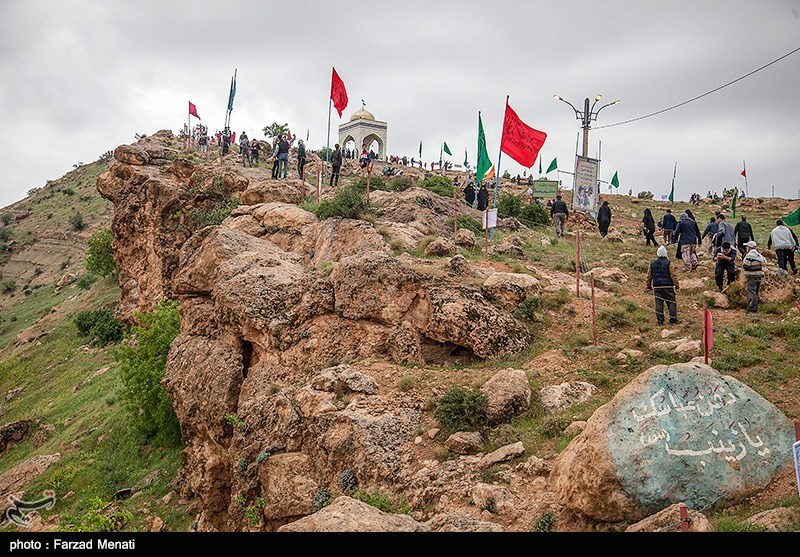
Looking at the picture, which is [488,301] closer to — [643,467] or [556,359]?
[556,359]

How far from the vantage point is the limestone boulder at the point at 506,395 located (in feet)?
31.8

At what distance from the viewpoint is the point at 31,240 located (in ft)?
206

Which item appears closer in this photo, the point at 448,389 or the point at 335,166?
the point at 448,389

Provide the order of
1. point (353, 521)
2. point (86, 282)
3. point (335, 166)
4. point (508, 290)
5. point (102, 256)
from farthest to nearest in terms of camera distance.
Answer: point (86, 282), point (102, 256), point (335, 166), point (508, 290), point (353, 521)

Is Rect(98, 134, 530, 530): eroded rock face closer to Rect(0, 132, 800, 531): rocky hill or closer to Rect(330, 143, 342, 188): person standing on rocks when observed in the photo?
Rect(0, 132, 800, 531): rocky hill

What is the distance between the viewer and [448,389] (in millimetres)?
10664

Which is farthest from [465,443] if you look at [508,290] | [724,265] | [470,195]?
[470,195]

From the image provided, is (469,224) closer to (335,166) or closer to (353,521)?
(335,166)

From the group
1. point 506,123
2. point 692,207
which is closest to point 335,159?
point 506,123

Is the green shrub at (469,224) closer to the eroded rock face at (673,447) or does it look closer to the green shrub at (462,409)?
the green shrub at (462,409)

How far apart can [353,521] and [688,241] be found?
14585mm

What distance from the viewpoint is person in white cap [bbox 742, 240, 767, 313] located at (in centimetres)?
1279

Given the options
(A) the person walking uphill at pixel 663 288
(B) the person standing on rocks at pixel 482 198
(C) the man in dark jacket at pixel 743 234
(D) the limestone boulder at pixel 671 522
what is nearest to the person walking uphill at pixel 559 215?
(B) the person standing on rocks at pixel 482 198

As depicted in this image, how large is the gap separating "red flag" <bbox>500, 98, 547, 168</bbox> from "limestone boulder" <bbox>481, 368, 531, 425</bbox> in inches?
395
